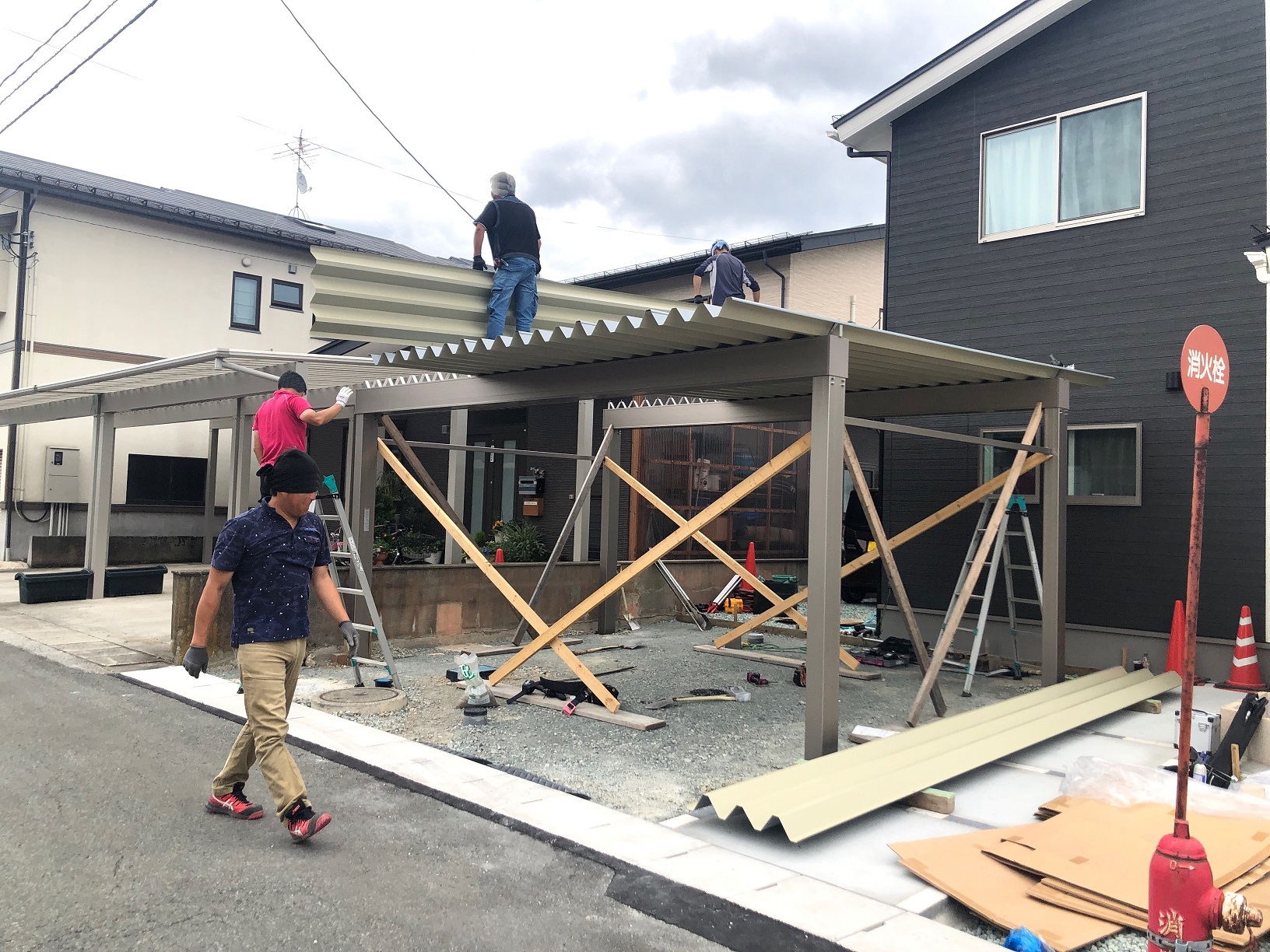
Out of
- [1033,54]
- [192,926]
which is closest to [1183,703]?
[192,926]

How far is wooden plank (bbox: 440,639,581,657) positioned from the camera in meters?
8.24

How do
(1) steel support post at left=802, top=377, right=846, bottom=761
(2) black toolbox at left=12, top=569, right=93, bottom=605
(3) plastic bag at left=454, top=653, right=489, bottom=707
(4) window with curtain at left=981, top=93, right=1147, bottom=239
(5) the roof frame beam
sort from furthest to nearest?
(2) black toolbox at left=12, top=569, right=93, bottom=605, (4) window with curtain at left=981, top=93, right=1147, bottom=239, (3) plastic bag at left=454, top=653, right=489, bottom=707, (5) the roof frame beam, (1) steel support post at left=802, top=377, right=846, bottom=761

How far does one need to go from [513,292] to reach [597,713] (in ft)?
13.1

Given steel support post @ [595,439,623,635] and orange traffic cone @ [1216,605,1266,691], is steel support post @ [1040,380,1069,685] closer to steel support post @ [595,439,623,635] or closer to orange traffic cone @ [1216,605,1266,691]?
orange traffic cone @ [1216,605,1266,691]

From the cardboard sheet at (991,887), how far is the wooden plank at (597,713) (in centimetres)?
244

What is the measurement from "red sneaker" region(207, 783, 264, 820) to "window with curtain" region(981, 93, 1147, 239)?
8.27 metres

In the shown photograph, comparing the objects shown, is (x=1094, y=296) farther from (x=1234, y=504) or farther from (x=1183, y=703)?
(x=1183, y=703)

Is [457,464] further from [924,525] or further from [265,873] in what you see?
[265,873]

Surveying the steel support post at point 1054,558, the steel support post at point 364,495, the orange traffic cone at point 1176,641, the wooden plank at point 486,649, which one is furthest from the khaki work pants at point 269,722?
the orange traffic cone at point 1176,641

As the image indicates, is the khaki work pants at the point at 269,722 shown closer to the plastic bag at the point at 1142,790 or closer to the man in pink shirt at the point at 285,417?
the man in pink shirt at the point at 285,417

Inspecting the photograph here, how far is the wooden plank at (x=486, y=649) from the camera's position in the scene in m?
8.24

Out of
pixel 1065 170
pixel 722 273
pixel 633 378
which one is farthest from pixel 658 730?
pixel 1065 170

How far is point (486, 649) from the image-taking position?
27.7 ft

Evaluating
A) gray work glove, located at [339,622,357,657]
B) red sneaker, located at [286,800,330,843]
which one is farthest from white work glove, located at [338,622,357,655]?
red sneaker, located at [286,800,330,843]
